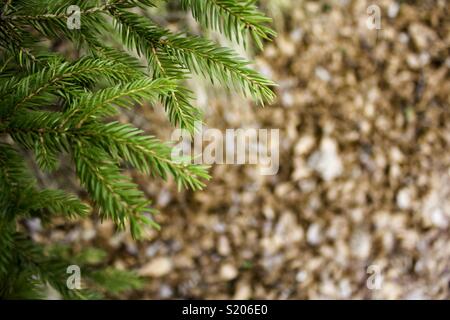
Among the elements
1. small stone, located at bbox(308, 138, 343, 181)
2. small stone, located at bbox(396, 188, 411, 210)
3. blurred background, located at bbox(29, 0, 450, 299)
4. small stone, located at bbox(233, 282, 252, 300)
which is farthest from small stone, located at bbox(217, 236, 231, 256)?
small stone, located at bbox(396, 188, 411, 210)

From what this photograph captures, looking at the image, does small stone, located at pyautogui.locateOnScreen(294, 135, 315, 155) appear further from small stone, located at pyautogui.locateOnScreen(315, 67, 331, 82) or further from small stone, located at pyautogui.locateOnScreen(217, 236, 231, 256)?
small stone, located at pyautogui.locateOnScreen(217, 236, 231, 256)

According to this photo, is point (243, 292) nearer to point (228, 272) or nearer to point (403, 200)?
point (228, 272)

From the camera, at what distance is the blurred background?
2.26 metres

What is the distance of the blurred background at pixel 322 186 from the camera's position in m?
2.26

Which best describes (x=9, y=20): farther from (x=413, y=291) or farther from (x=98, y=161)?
(x=413, y=291)

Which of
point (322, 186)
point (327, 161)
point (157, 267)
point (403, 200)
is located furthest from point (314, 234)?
point (157, 267)

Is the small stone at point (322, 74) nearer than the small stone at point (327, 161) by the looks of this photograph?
No

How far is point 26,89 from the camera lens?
0.86 m

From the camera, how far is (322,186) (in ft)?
7.74

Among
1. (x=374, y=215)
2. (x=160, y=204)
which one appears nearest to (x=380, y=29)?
(x=374, y=215)

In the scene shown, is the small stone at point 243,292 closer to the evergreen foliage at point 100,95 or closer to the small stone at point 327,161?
the small stone at point 327,161

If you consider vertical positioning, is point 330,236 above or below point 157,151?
below

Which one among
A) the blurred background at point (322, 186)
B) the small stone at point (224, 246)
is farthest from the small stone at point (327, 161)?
the small stone at point (224, 246)

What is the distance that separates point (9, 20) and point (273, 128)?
5.47 ft
